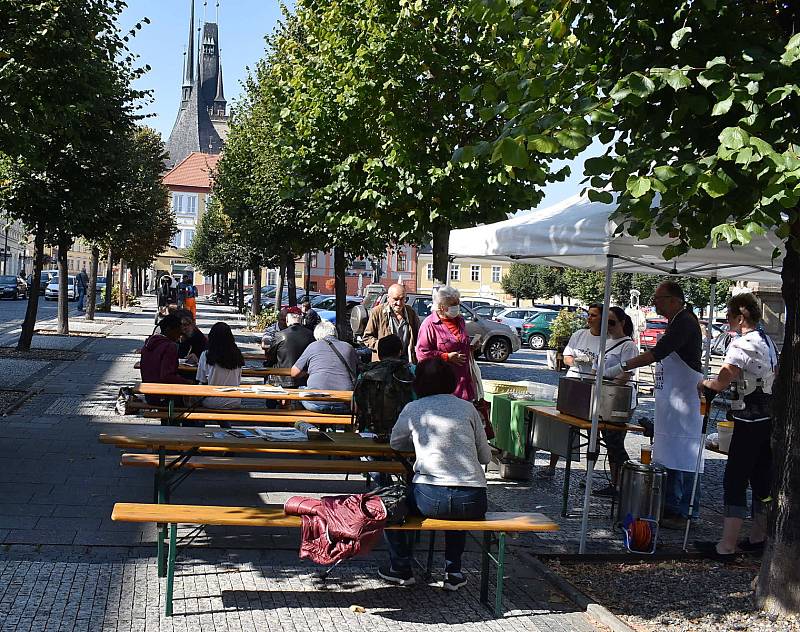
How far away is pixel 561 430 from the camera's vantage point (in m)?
8.98

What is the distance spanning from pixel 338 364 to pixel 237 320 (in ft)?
124

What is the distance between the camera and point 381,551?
684 centimetres

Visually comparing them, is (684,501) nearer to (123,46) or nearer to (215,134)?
(123,46)

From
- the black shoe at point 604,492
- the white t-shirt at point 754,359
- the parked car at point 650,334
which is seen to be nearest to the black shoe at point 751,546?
the white t-shirt at point 754,359

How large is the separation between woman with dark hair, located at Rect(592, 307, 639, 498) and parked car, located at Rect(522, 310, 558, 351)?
31.4 m

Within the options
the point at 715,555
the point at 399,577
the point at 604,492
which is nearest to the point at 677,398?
the point at 715,555

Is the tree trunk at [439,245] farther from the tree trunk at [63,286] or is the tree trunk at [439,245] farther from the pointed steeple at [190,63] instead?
the pointed steeple at [190,63]

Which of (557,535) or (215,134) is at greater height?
(215,134)

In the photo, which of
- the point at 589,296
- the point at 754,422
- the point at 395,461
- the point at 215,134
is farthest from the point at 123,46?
the point at 215,134

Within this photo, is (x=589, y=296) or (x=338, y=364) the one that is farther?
(x=589, y=296)

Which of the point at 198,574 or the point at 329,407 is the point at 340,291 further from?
the point at 198,574

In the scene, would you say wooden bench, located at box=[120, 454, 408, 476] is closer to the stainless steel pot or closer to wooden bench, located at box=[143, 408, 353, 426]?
wooden bench, located at box=[143, 408, 353, 426]

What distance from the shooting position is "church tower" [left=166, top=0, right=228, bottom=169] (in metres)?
134

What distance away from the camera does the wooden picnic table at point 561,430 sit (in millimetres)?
8312
